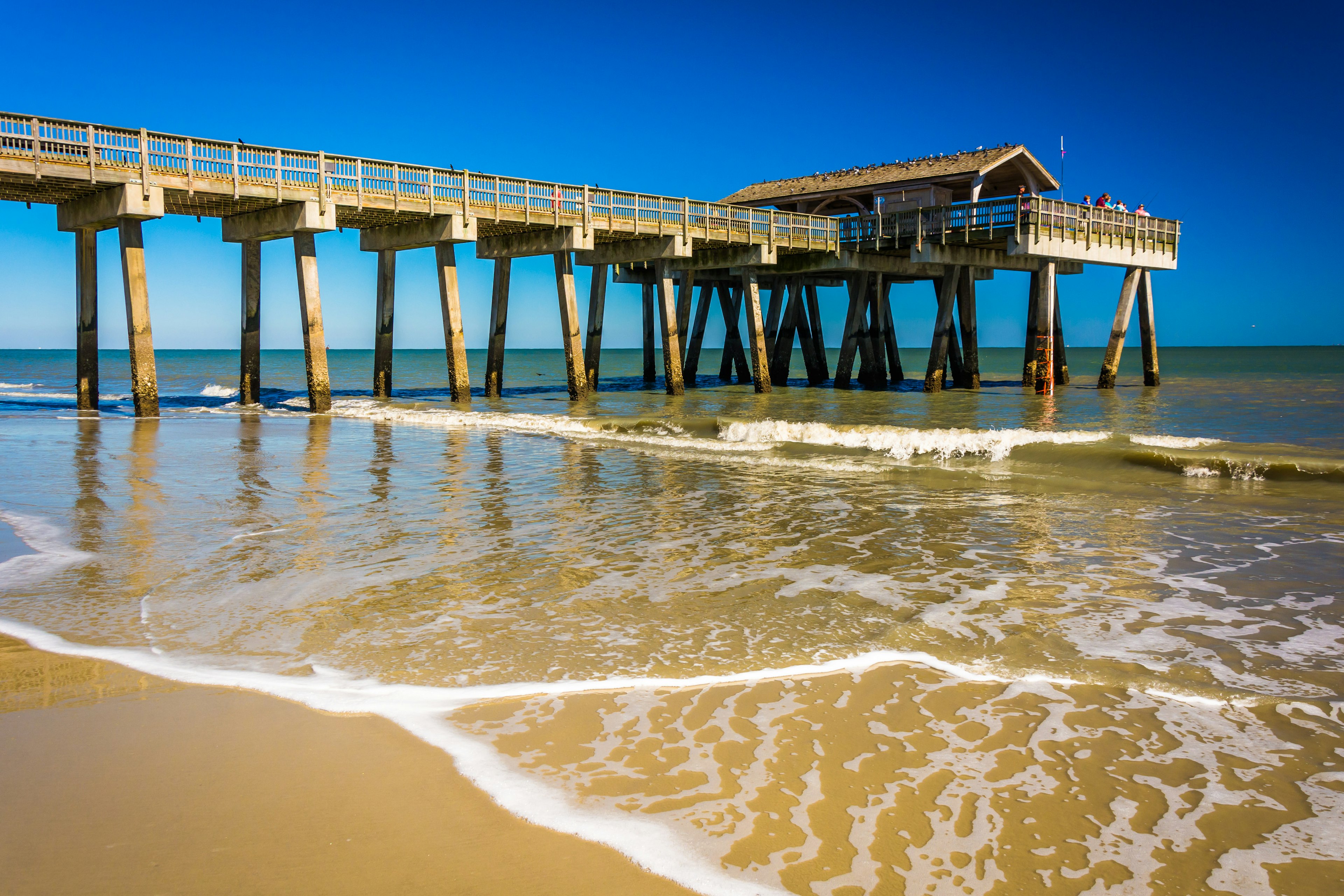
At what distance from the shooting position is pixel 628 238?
28844 millimetres

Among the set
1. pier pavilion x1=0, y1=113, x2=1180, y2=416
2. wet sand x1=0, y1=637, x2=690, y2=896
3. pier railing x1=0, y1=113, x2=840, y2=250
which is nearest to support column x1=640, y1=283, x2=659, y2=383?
pier pavilion x1=0, y1=113, x2=1180, y2=416

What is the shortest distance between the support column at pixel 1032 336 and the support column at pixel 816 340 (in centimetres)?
828

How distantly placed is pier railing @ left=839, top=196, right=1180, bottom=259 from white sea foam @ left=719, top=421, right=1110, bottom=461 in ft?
37.6

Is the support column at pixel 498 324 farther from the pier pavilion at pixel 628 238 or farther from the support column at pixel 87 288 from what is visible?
the support column at pixel 87 288

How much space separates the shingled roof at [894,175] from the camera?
98.9ft

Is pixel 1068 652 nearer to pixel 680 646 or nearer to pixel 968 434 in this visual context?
pixel 680 646

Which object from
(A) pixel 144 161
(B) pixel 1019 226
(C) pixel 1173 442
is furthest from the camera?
(B) pixel 1019 226

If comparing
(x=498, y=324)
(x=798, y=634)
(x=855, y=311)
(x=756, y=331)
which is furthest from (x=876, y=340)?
A: (x=798, y=634)

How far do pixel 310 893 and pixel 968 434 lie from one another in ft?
48.1

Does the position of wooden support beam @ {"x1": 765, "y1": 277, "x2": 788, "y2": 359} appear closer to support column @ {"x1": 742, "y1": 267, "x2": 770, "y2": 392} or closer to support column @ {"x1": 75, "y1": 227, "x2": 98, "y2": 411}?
support column @ {"x1": 742, "y1": 267, "x2": 770, "y2": 392}

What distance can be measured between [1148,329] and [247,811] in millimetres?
35092

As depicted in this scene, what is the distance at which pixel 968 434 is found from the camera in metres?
16.1

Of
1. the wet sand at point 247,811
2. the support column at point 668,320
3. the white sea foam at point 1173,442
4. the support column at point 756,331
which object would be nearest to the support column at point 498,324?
the support column at point 668,320

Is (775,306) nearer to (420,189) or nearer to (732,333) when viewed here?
(732,333)
